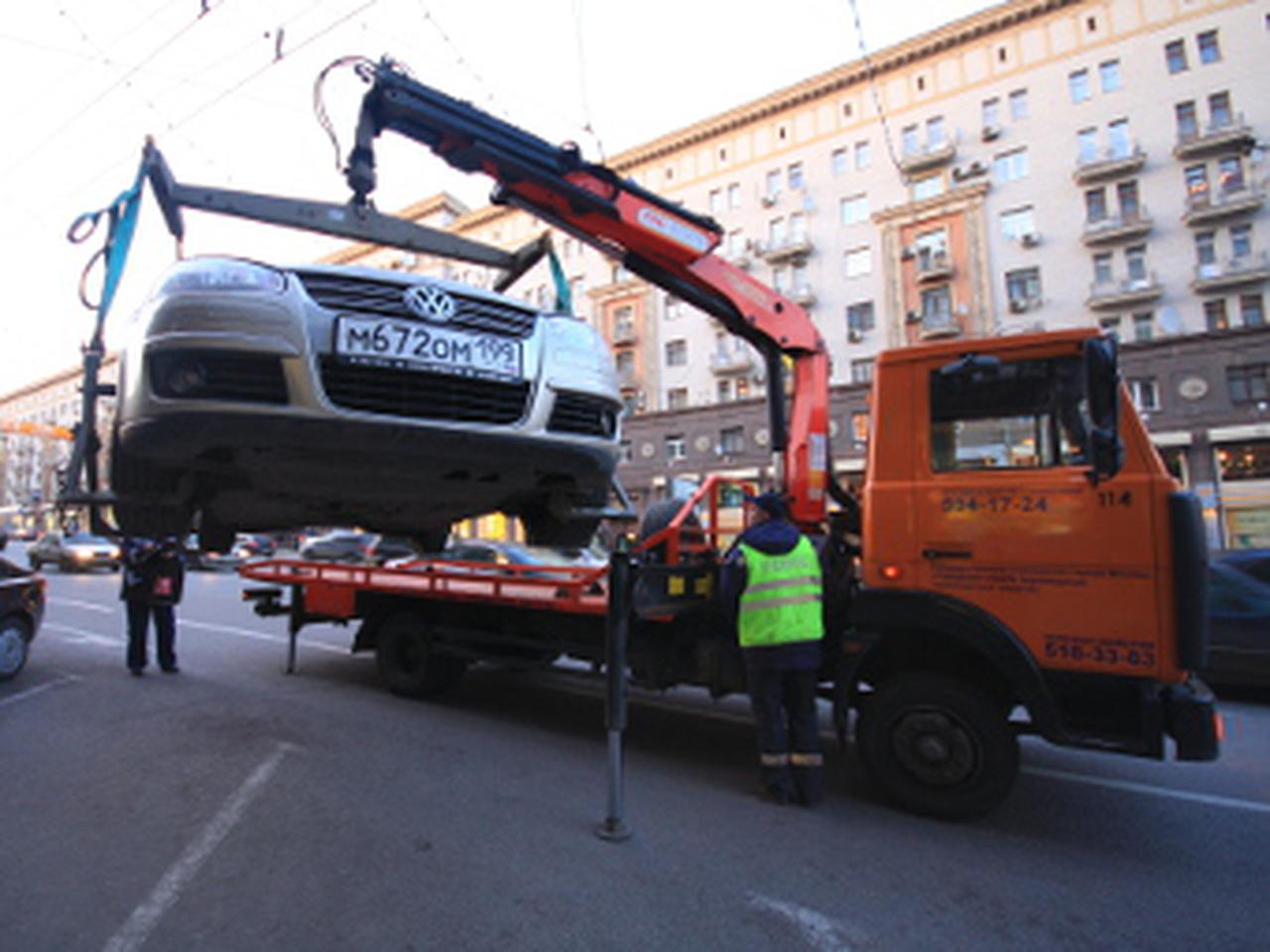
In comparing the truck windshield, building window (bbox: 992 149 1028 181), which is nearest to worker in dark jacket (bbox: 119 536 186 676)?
the truck windshield

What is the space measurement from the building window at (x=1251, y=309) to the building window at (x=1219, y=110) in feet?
21.6

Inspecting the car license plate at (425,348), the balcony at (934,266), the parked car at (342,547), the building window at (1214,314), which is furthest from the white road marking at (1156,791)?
the balcony at (934,266)

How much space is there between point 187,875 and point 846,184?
1398 inches

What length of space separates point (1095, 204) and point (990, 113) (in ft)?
20.1

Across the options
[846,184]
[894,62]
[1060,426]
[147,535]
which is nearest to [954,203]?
[846,184]

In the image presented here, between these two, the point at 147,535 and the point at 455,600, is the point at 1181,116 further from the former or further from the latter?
the point at 147,535

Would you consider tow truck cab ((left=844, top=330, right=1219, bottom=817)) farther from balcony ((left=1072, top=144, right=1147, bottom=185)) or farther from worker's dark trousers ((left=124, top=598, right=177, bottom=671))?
balcony ((left=1072, top=144, right=1147, bottom=185))

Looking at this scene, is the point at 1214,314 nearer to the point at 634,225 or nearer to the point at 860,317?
the point at 860,317

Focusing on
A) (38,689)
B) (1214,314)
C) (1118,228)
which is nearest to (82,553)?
(38,689)

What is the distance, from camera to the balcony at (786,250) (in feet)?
108

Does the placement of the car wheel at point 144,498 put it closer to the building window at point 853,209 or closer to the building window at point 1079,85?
the building window at point 853,209

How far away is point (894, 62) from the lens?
31.5 meters

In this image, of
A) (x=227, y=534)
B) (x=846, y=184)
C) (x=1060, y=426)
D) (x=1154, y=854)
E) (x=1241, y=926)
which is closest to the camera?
(x=1241, y=926)

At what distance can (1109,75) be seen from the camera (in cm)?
2744
